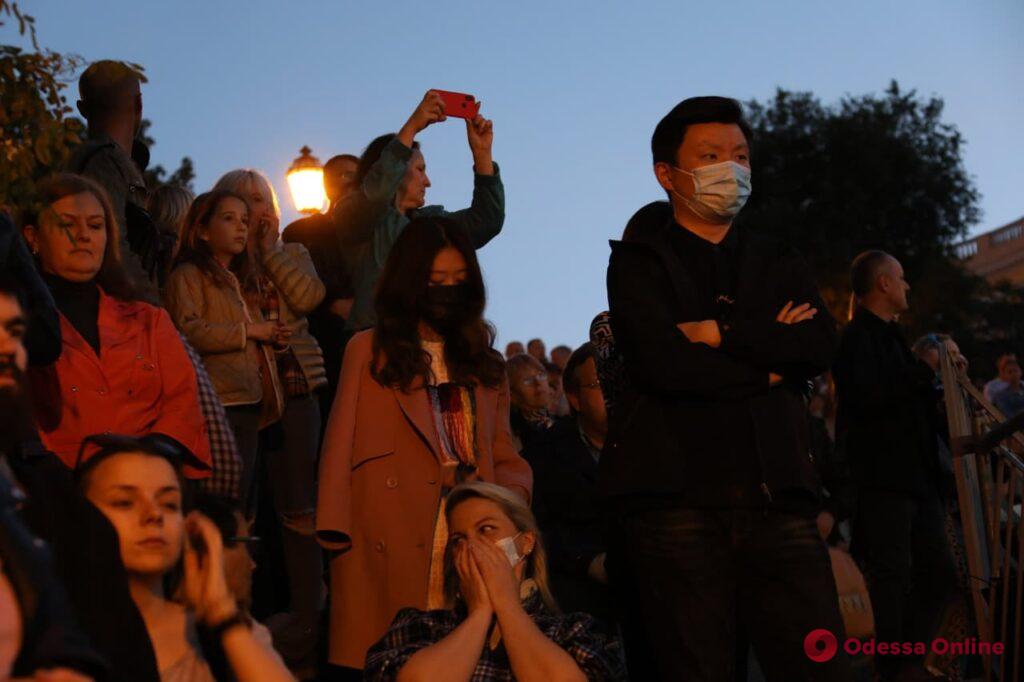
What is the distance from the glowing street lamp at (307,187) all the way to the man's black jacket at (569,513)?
8657 mm

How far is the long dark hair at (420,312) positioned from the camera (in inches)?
275

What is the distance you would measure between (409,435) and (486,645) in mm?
1149

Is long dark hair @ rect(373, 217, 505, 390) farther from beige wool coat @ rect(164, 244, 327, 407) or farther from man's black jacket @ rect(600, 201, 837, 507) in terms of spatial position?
beige wool coat @ rect(164, 244, 327, 407)

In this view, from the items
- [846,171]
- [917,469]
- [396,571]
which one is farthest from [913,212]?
[396,571]

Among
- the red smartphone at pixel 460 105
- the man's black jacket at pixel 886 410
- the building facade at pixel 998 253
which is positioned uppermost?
the building facade at pixel 998 253

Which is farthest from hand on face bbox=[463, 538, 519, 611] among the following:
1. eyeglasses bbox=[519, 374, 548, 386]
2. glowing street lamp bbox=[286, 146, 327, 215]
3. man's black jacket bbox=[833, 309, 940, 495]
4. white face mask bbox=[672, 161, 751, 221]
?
glowing street lamp bbox=[286, 146, 327, 215]

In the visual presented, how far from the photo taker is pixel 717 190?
5.95 metres

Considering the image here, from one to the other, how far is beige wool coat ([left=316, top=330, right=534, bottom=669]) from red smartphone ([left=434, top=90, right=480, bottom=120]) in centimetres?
199

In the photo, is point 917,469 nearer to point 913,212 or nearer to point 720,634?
point 720,634

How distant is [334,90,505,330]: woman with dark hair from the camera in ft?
27.8

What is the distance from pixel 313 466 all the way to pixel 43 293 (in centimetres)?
355

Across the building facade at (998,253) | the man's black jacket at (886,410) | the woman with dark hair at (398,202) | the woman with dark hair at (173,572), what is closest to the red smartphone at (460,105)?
the woman with dark hair at (398,202)

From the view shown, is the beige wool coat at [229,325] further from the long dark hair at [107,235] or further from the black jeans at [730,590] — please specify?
the black jeans at [730,590]

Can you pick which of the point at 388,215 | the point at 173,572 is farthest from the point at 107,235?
the point at 388,215
